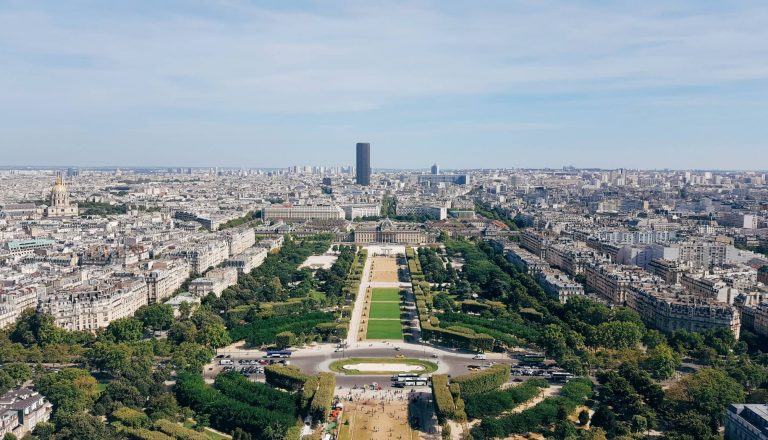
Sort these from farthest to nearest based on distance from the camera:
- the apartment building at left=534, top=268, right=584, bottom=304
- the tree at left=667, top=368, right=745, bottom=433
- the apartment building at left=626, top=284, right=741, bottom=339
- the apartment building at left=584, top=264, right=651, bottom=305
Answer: the apartment building at left=534, top=268, right=584, bottom=304
the apartment building at left=584, top=264, right=651, bottom=305
the apartment building at left=626, top=284, right=741, bottom=339
the tree at left=667, top=368, right=745, bottom=433

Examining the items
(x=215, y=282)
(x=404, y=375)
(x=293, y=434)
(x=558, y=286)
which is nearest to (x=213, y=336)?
(x=404, y=375)

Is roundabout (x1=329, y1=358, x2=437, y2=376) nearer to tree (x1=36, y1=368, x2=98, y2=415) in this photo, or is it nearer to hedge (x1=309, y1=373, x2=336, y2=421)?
hedge (x1=309, y1=373, x2=336, y2=421)

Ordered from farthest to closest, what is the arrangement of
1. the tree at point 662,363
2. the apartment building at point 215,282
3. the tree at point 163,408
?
the apartment building at point 215,282 < the tree at point 662,363 < the tree at point 163,408

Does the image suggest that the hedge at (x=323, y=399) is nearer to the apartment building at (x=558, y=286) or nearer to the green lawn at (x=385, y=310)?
the green lawn at (x=385, y=310)

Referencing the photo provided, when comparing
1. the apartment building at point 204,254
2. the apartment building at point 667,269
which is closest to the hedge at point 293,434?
the apartment building at point 204,254

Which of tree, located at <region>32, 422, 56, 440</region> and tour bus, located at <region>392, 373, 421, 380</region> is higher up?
tree, located at <region>32, 422, 56, 440</region>

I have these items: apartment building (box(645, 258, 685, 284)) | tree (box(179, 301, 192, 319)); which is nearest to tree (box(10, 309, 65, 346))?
tree (box(179, 301, 192, 319))
